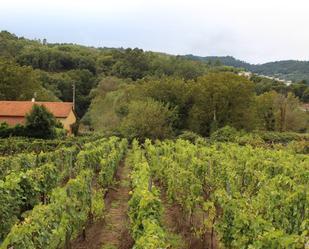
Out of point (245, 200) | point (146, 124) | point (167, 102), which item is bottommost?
point (146, 124)

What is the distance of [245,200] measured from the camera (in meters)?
9.62

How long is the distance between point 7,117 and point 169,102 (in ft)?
58.1

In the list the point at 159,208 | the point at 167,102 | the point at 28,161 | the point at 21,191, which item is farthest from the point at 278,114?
the point at 159,208

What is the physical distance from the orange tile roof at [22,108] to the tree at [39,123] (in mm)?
9321

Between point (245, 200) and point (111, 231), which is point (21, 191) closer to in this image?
point (111, 231)

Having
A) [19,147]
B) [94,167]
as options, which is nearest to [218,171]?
[94,167]

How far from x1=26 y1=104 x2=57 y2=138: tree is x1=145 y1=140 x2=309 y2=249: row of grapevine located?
23.3 metres

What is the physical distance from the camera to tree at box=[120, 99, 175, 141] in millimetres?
43875

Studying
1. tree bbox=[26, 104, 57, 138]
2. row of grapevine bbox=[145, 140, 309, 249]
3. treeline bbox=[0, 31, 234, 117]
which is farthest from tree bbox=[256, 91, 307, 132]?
row of grapevine bbox=[145, 140, 309, 249]

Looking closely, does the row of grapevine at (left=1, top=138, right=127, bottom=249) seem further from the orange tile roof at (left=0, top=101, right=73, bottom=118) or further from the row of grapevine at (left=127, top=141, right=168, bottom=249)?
the orange tile roof at (left=0, top=101, right=73, bottom=118)

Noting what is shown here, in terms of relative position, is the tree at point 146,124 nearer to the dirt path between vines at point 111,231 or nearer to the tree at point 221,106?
the tree at point 221,106

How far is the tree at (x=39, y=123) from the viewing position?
1641 inches

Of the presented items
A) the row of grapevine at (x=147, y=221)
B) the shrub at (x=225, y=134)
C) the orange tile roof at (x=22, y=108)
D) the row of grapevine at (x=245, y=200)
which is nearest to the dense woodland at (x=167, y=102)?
the shrub at (x=225, y=134)

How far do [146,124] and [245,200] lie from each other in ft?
113
